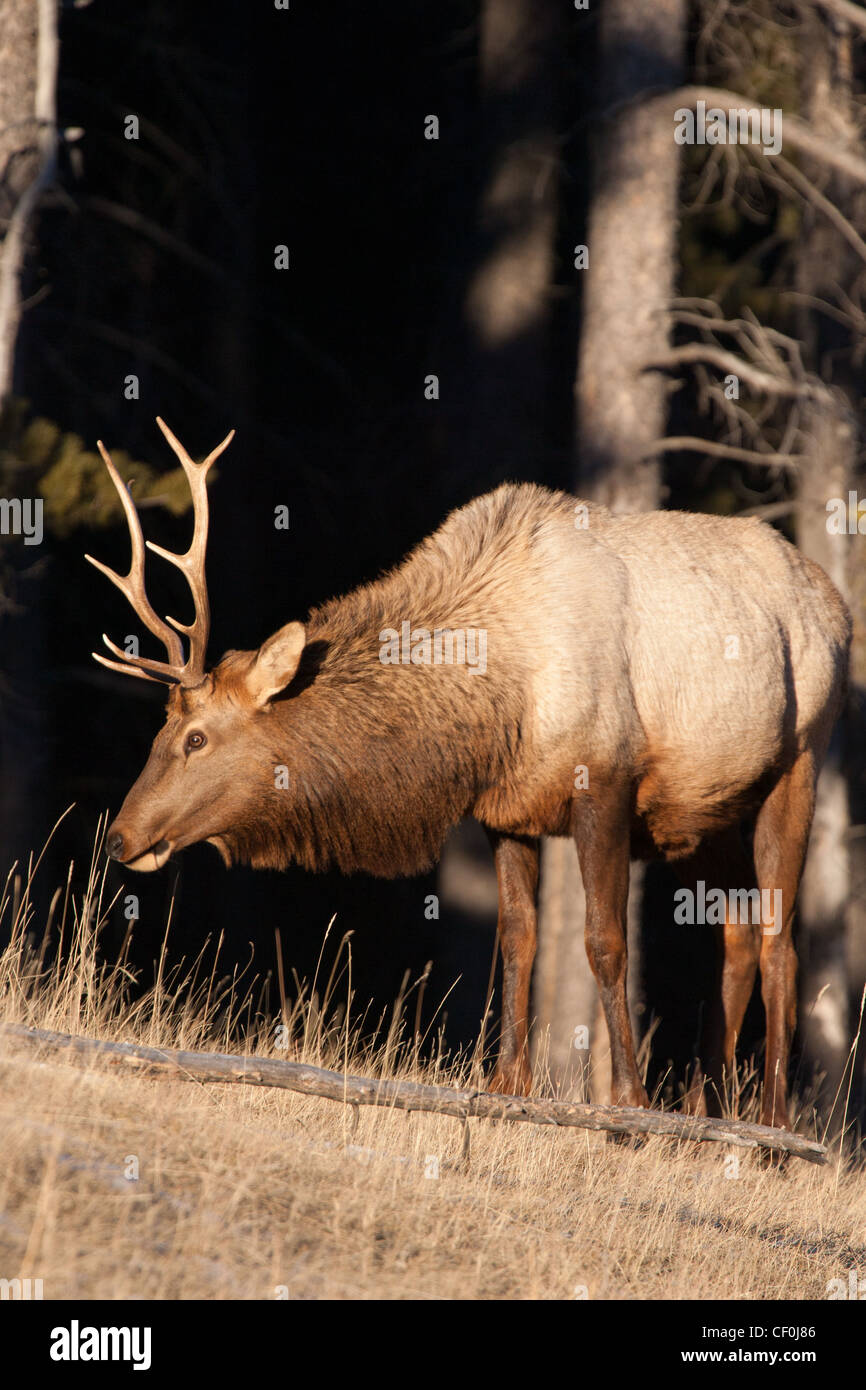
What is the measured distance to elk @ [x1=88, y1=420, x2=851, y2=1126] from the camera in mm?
6457

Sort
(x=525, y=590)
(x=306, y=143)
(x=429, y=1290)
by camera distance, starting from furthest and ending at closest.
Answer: (x=306, y=143) → (x=525, y=590) → (x=429, y=1290)

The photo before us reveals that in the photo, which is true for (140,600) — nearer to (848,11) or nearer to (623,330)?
(623,330)

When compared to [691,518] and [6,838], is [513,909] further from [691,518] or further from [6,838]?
[6,838]

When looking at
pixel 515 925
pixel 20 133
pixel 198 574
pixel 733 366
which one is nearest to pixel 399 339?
pixel 733 366

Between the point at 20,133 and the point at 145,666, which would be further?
the point at 20,133

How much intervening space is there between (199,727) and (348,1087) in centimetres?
178

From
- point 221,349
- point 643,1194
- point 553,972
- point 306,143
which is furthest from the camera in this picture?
point 306,143

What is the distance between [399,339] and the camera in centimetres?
1675

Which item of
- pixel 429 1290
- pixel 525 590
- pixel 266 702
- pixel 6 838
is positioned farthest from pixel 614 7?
pixel 429 1290

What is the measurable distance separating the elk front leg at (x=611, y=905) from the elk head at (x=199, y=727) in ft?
4.75

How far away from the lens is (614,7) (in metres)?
9.89

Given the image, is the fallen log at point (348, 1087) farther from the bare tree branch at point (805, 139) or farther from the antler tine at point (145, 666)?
the bare tree branch at point (805, 139)

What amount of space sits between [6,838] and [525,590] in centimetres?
463

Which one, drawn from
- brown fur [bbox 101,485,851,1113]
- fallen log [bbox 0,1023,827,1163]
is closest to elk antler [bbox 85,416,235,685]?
brown fur [bbox 101,485,851,1113]
